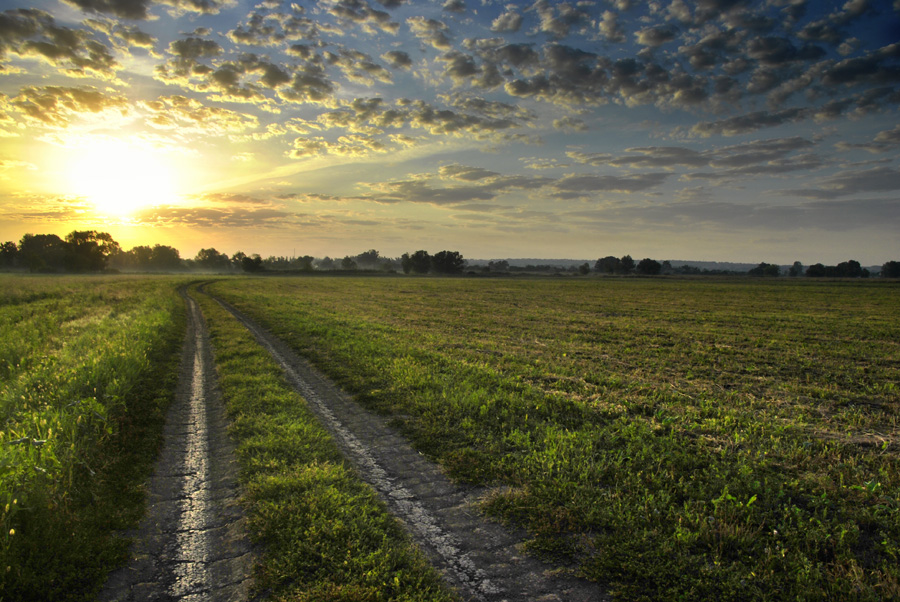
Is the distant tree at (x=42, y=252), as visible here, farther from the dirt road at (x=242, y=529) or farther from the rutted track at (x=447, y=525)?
the rutted track at (x=447, y=525)

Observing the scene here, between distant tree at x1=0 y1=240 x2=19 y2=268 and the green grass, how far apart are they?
611ft

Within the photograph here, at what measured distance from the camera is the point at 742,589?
3.97 meters

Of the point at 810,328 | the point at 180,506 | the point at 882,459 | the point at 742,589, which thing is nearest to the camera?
the point at 742,589

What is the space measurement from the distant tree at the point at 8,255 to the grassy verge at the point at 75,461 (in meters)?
183

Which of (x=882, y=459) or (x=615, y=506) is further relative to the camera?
(x=882, y=459)

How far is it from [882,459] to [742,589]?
5.16 m

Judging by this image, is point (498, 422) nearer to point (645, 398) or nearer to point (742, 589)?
point (645, 398)

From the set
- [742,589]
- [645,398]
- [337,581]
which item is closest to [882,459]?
[645,398]

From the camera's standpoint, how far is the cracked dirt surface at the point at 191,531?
13.2 ft

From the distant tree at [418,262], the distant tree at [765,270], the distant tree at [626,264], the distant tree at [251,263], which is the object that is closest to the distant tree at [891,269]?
the distant tree at [765,270]

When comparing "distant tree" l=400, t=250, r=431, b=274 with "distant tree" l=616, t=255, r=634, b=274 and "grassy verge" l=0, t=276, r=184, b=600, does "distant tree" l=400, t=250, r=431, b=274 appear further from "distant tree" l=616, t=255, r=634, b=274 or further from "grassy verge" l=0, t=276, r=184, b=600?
"grassy verge" l=0, t=276, r=184, b=600

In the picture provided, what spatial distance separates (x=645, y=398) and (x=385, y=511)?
23.3ft

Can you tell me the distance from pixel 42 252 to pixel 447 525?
189753 millimetres

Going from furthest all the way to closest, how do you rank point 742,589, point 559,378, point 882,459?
1. point 559,378
2. point 882,459
3. point 742,589
